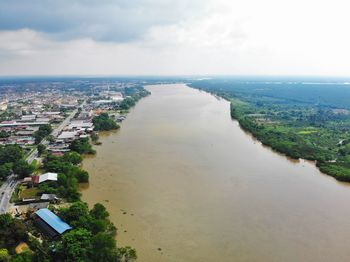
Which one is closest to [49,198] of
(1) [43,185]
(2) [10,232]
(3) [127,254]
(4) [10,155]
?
(1) [43,185]

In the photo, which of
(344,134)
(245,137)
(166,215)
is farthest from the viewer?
(344,134)

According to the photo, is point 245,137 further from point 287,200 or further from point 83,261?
point 83,261

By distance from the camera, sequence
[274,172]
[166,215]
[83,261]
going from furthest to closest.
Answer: [274,172] < [166,215] < [83,261]

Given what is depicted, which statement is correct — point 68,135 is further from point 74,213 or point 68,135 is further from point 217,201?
point 217,201

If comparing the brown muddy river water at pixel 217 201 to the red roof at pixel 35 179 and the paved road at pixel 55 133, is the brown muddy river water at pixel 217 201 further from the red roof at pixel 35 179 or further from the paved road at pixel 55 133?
the paved road at pixel 55 133

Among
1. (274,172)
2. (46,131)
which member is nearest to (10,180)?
(46,131)
